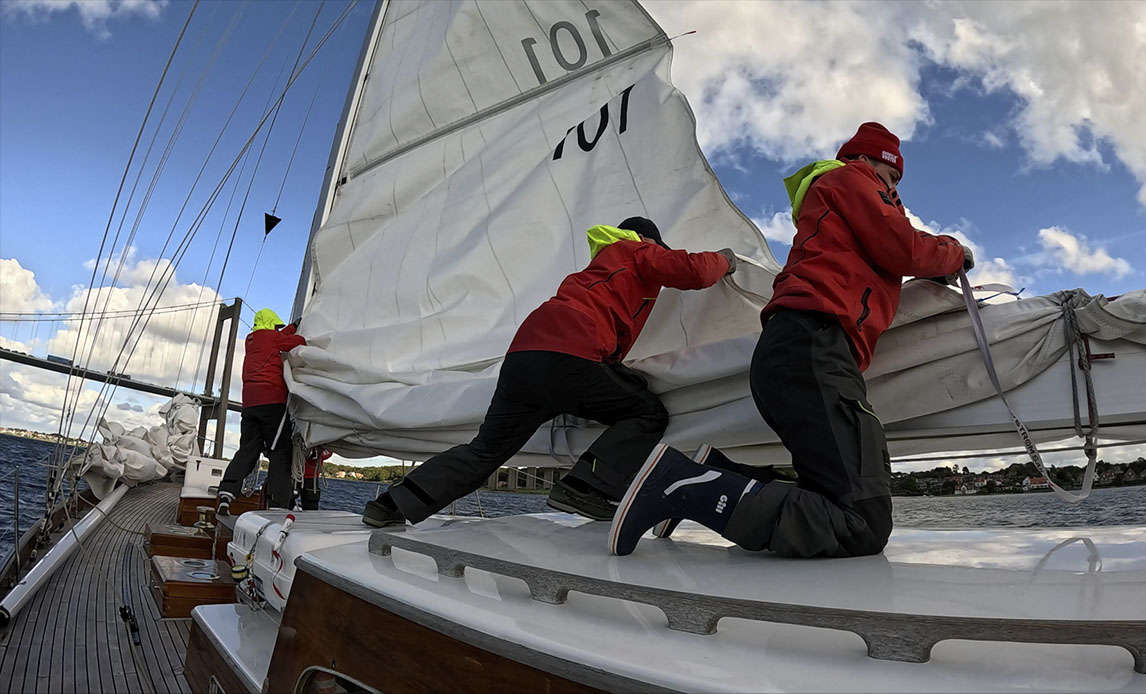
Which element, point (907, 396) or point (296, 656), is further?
point (907, 396)

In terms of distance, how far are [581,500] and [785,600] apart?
837 mm

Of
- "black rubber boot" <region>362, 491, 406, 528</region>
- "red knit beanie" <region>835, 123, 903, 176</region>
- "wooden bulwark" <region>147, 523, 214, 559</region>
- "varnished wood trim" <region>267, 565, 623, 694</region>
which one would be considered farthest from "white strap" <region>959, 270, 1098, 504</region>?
"wooden bulwark" <region>147, 523, 214, 559</region>

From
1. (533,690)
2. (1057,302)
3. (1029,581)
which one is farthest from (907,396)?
(533,690)

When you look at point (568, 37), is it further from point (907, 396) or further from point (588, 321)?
point (907, 396)

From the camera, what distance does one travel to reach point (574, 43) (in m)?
3.18

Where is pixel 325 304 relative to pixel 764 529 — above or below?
above

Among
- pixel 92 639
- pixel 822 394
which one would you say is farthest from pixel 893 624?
pixel 92 639

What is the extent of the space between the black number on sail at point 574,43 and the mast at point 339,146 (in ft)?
3.71

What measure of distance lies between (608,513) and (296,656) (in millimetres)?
753

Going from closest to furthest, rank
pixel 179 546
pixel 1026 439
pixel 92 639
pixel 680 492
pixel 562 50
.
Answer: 1. pixel 680 492
2. pixel 1026 439
3. pixel 92 639
4. pixel 179 546
5. pixel 562 50

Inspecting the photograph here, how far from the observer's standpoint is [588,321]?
5.74ft

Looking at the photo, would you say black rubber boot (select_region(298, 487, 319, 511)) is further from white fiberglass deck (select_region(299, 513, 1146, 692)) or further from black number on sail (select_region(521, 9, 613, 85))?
white fiberglass deck (select_region(299, 513, 1146, 692))

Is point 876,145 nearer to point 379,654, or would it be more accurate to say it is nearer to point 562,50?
point 379,654

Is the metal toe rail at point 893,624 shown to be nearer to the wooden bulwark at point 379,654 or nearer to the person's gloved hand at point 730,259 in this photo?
the wooden bulwark at point 379,654
